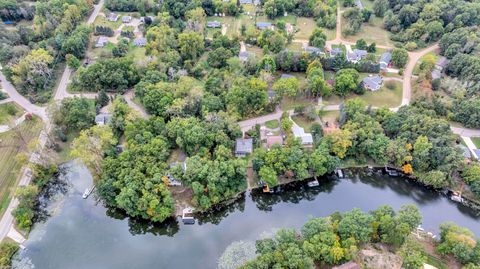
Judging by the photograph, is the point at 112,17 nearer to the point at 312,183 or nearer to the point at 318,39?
the point at 318,39

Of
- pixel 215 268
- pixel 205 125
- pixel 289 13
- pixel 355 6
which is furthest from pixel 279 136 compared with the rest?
pixel 355 6

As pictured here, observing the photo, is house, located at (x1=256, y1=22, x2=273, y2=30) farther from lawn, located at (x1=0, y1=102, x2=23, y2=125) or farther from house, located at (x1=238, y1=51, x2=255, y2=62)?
lawn, located at (x1=0, y1=102, x2=23, y2=125)

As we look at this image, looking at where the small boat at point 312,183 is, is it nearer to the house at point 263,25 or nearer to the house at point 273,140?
the house at point 273,140

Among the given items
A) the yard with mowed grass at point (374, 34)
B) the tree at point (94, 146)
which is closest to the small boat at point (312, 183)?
the tree at point (94, 146)

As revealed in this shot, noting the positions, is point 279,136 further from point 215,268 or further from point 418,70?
point 418,70

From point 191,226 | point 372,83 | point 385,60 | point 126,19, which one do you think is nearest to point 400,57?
point 385,60

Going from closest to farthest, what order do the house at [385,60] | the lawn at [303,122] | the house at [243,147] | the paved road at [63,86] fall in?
1. the house at [243,147]
2. the lawn at [303,122]
3. the paved road at [63,86]
4. the house at [385,60]
